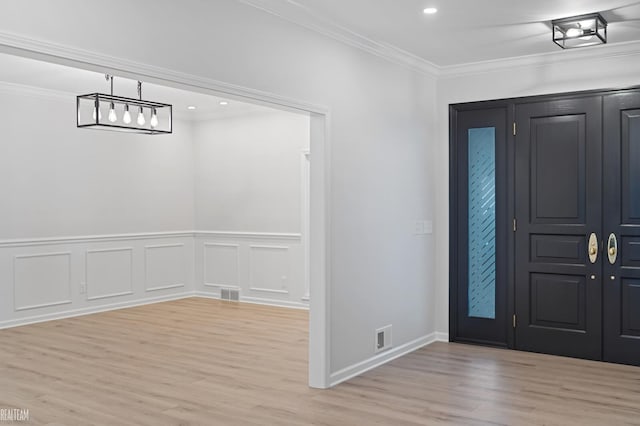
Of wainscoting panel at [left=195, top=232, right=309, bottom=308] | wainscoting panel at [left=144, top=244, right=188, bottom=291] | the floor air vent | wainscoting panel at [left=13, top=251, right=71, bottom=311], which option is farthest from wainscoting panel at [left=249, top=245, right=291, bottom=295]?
wainscoting panel at [left=13, top=251, right=71, bottom=311]

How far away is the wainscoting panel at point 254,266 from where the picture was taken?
26.6 feet

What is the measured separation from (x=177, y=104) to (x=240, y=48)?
4.56 metres

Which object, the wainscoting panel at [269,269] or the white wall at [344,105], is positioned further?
the wainscoting panel at [269,269]

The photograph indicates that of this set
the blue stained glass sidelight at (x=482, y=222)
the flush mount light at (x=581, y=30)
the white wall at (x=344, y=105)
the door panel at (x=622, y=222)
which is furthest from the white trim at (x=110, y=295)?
the flush mount light at (x=581, y=30)

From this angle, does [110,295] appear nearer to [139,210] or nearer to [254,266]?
[139,210]

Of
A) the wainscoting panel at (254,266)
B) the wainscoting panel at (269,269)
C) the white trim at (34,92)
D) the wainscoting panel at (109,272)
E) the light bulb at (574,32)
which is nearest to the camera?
the light bulb at (574,32)

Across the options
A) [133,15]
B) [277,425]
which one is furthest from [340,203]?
[133,15]

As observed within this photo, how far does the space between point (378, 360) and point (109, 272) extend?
4.26 m

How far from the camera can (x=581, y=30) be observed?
15.0ft

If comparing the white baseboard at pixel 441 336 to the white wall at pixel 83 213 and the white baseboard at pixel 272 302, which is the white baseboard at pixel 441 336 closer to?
the white baseboard at pixel 272 302

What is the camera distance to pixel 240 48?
387 centimetres

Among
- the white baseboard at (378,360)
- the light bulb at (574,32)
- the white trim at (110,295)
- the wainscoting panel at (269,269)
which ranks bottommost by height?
the white baseboard at (378,360)

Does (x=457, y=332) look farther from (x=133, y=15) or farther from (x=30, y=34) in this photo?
(x=30, y=34)

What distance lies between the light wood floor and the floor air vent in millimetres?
2065
